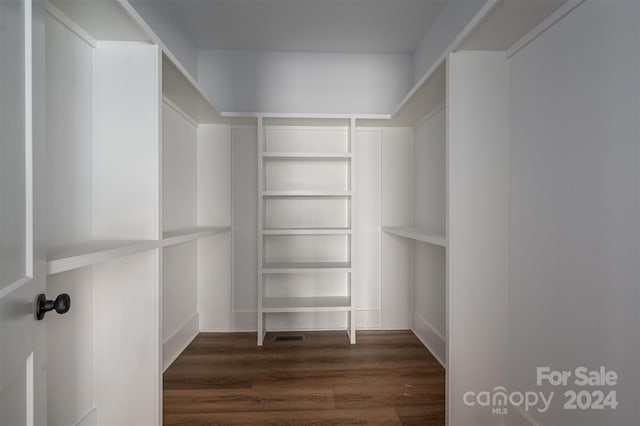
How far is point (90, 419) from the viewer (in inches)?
55.7

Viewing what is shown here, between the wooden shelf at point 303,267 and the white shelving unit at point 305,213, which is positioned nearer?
the wooden shelf at point 303,267

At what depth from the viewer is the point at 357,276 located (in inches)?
114

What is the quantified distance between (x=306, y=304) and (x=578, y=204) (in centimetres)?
190

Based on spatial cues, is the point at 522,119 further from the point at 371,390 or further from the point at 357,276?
the point at 357,276

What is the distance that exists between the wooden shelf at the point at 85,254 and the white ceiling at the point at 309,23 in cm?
181

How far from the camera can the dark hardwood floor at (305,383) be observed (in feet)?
5.63

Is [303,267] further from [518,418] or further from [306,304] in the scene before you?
[518,418]

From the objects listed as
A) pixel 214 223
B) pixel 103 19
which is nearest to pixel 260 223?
pixel 214 223

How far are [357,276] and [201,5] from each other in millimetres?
2324

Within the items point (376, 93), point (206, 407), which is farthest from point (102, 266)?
point (376, 93)

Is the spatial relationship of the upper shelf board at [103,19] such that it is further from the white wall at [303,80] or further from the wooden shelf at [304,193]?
the white wall at [303,80]

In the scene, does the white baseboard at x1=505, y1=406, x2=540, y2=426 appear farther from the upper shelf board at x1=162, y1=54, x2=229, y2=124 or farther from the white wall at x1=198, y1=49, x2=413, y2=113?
the white wall at x1=198, y1=49, x2=413, y2=113

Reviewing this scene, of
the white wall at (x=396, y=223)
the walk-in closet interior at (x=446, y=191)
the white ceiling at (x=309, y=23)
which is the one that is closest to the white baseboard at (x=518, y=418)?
the walk-in closet interior at (x=446, y=191)

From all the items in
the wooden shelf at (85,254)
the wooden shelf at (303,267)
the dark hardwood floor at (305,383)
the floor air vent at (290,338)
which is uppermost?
the wooden shelf at (85,254)
